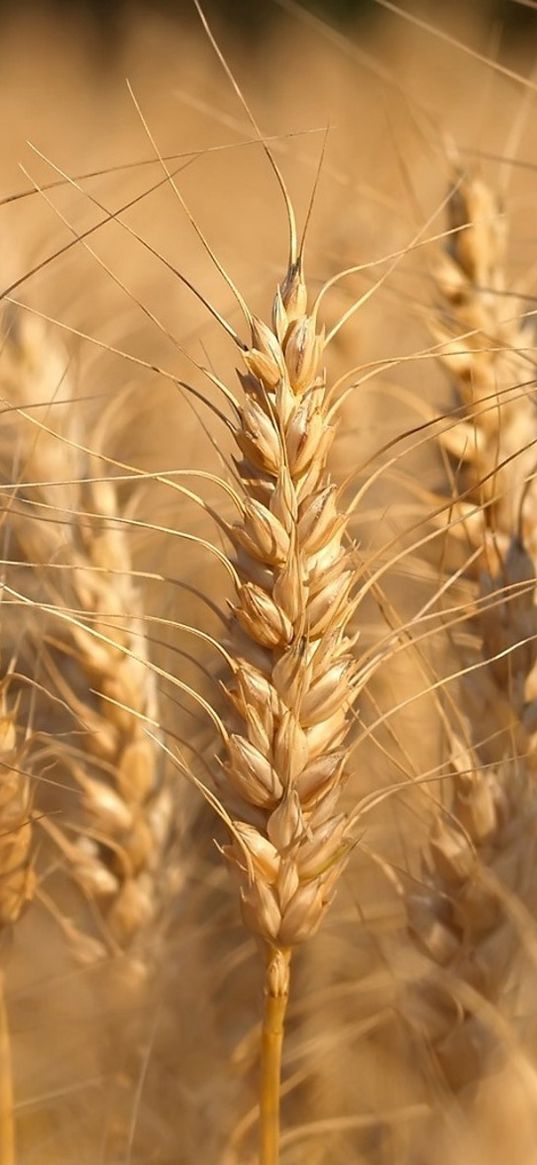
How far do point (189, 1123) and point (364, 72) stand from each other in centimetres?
346

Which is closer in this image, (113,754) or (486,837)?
(486,837)

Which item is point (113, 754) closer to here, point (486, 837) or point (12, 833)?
point (12, 833)

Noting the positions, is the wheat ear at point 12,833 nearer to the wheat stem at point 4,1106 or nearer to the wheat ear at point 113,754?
the wheat stem at point 4,1106

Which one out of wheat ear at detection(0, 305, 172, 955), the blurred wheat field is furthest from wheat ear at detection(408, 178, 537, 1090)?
wheat ear at detection(0, 305, 172, 955)

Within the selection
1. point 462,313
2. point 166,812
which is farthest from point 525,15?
point 166,812

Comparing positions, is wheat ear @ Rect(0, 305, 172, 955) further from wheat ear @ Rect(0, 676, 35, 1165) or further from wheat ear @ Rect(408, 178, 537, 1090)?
wheat ear @ Rect(408, 178, 537, 1090)

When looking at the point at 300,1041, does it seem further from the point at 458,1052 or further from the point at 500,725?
the point at 500,725

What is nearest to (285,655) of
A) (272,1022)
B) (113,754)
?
(272,1022)

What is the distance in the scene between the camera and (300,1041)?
3.65 feet

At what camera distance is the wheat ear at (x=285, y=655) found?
0.65 m

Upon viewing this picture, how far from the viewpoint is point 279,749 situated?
2.21 feet

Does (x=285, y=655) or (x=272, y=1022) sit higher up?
(x=285, y=655)

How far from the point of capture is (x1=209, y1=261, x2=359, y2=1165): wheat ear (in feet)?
2.13

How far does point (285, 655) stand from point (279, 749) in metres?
0.05
